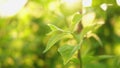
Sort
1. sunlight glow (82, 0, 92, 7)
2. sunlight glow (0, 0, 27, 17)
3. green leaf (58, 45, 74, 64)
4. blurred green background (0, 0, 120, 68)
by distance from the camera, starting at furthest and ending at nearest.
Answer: blurred green background (0, 0, 120, 68) < sunlight glow (0, 0, 27, 17) < sunlight glow (82, 0, 92, 7) < green leaf (58, 45, 74, 64)

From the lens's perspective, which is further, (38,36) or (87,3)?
(38,36)

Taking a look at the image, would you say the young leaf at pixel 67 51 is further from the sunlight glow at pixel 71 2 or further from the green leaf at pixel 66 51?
the sunlight glow at pixel 71 2

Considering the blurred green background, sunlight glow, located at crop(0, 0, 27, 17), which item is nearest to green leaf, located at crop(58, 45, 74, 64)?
sunlight glow, located at crop(0, 0, 27, 17)

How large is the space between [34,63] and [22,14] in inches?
14.1

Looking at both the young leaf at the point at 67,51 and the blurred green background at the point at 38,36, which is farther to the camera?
the blurred green background at the point at 38,36

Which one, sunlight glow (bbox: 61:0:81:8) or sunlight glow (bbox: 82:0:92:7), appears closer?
sunlight glow (bbox: 82:0:92:7)

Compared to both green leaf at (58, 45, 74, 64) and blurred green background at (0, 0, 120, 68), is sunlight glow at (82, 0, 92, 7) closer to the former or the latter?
green leaf at (58, 45, 74, 64)

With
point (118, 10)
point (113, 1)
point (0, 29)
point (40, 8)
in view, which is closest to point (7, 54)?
point (0, 29)

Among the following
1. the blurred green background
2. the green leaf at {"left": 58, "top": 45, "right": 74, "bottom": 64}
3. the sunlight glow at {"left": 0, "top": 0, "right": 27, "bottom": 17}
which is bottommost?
the blurred green background

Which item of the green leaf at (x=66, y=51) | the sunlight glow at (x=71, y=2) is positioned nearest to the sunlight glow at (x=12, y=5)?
the sunlight glow at (x=71, y=2)

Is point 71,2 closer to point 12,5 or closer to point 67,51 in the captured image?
point 12,5

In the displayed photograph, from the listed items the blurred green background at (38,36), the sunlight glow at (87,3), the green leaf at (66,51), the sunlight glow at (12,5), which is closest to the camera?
the green leaf at (66,51)

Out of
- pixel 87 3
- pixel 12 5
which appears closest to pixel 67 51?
pixel 87 3

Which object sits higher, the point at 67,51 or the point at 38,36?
the point at 67,51
